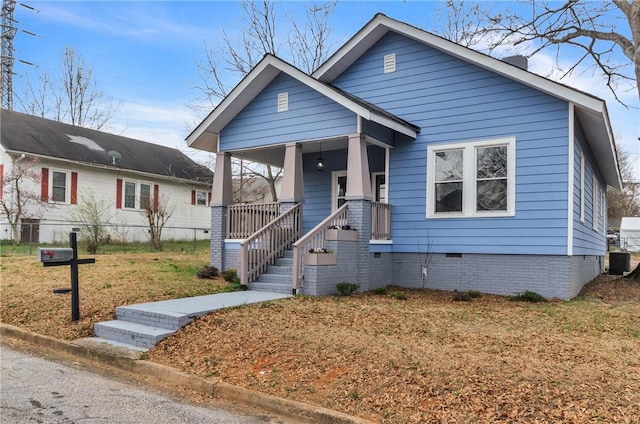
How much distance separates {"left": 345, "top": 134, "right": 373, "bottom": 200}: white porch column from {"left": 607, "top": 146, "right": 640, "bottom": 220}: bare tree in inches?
1457

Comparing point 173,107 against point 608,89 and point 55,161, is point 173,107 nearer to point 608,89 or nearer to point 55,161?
point 55,161

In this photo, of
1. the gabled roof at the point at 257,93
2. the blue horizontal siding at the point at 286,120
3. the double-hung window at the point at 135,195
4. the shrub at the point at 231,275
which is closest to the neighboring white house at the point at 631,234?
the gabled roof at the point at 257,93

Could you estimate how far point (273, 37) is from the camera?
20.3m

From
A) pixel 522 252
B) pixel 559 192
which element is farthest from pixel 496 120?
pixel 522 252

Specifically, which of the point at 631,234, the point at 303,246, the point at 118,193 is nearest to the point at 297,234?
the point at 303,246

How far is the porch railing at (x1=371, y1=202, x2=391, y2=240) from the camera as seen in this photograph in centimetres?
1052

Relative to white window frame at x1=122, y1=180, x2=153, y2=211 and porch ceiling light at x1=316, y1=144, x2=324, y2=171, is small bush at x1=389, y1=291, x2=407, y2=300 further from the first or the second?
white window frame at x1=122, y1=180, x2=153, y2=211

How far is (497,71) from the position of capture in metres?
9.95

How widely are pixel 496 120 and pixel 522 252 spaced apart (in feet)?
9.38

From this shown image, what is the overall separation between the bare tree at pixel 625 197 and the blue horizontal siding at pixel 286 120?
37.2m

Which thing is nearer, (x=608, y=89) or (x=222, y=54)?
(x=608, y=89)

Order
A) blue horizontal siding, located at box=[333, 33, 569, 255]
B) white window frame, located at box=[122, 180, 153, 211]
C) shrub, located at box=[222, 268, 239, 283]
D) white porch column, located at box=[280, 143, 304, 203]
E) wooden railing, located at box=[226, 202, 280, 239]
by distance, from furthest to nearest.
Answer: white window frame, located at box=[122, 180, 153, 211]
wooden railing, located at box=[226, 202, 280, 239]
white porch column, located at box=[280, 143, 304, 203]
shrub, located at box=[222, 268, 239, 283]
blue horizontal siding, located at box=[333, 33, 569, 255]

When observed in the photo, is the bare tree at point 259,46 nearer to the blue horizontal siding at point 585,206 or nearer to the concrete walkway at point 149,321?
the blue horizontal siding at point 585,206

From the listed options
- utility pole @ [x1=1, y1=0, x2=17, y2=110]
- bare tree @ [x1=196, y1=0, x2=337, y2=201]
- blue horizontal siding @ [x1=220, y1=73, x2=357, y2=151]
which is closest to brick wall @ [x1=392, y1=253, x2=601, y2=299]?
blue horizontal siding @ [x1=220, y1=73, x2=357, y2=151]
